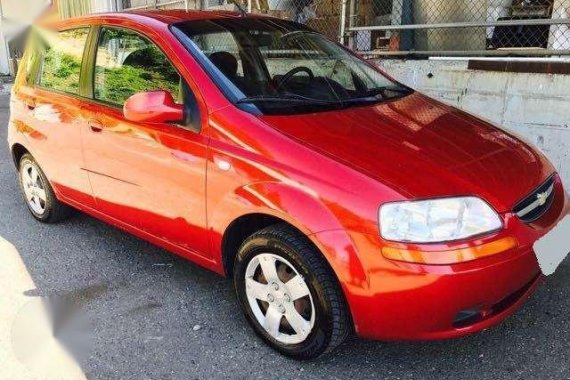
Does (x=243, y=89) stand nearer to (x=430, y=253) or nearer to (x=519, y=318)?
(x=430, y=253)

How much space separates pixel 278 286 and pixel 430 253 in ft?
2.50

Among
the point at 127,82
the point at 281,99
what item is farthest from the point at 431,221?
the point at 127,82

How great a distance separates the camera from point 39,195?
4.28 meters

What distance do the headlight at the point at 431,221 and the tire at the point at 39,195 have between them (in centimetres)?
295

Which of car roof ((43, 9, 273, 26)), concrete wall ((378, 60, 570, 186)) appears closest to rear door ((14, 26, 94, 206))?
car roof ((43, 9, 273, 26))

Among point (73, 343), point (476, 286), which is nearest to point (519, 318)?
point (476, 286)

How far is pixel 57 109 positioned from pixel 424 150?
99.2 inches

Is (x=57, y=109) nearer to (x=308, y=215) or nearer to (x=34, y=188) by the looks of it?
(x=34, y=188)

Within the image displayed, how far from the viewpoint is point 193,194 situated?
108 inches

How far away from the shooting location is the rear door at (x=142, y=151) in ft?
9.06

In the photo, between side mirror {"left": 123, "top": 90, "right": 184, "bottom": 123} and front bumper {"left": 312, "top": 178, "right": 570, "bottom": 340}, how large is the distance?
41.2 inches

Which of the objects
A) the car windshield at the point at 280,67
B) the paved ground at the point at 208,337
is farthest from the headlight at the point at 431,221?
the car windshield at the point at 280,67

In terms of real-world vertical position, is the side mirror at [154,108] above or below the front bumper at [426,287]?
above

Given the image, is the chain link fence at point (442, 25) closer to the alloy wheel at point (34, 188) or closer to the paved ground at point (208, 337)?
the alloy wheel at point (34, 188)
